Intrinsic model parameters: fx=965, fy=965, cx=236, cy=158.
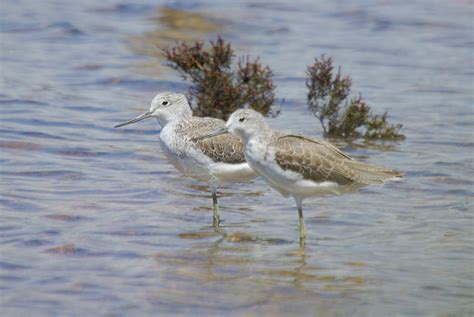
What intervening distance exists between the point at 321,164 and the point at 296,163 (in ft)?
1.05

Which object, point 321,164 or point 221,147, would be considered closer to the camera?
point 321,164

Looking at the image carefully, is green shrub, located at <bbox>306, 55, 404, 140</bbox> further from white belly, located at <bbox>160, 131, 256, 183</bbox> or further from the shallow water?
white belly, located at <bbox>160, 131, 256, 183</bbox>

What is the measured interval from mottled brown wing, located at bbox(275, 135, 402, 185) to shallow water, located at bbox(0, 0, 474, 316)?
2.14 feet

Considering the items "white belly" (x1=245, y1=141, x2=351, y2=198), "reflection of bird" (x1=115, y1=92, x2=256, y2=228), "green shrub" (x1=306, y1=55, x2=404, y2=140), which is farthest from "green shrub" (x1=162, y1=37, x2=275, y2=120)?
"white belly" (x1=245, y1=141, x2=351, y2=198)

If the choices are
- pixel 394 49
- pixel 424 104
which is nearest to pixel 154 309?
pixel 424 104

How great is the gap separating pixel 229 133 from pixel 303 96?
7073 mm

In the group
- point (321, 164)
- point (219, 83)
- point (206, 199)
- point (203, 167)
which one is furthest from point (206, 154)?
point (219, 83)

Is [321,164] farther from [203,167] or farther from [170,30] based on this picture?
[170,30]

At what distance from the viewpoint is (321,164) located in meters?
9.77

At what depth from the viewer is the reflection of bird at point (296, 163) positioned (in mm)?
9570

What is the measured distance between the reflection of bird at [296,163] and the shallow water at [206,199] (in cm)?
58

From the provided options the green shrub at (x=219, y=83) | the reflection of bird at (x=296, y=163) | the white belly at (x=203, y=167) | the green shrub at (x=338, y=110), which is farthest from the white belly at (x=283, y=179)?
the green shrub at (x=338, y=110)

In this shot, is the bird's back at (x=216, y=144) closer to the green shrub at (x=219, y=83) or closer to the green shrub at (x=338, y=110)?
the green shrub at (x=219, y=83)

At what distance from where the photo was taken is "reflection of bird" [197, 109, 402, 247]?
31.4 feet
